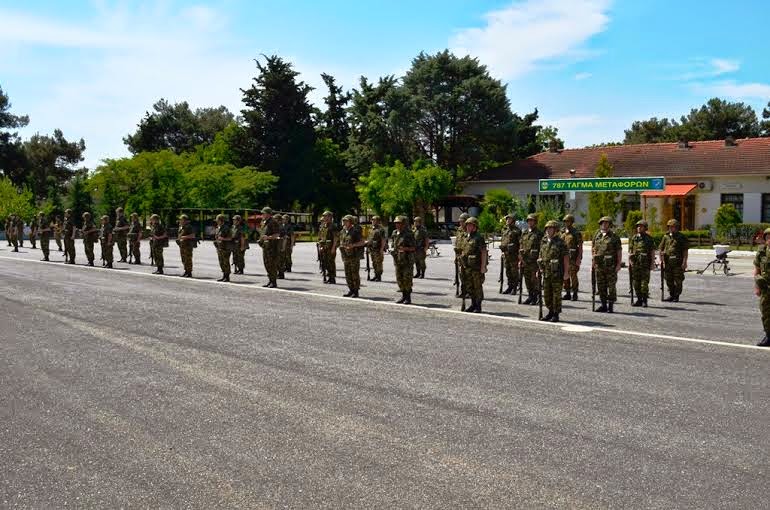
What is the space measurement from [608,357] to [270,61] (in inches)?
2607

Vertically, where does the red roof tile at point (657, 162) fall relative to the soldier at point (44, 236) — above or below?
above

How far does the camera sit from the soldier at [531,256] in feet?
57.7

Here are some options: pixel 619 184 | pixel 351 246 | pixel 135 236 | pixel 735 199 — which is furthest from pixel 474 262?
pixel 735 199

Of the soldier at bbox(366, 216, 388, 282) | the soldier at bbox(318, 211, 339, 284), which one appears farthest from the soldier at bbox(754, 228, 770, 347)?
the soldier at bbox(366, 216, 388, 282)

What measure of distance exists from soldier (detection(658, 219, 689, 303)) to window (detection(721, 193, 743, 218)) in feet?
124

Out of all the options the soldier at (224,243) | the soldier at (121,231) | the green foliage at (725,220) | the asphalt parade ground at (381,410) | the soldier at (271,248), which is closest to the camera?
the asphalt parade ground at (381,410)

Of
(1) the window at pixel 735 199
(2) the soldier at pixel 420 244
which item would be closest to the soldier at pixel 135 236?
(2) the soldier at pixel 420 244

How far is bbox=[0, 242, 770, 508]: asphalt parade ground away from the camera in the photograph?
600cm

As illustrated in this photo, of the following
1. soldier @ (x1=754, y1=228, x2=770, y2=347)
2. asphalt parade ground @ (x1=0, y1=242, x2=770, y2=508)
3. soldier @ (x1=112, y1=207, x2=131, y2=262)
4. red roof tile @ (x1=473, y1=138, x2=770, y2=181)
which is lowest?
asphalt parade ground @ (x1=0, y1=242, x2=770, y2=508)

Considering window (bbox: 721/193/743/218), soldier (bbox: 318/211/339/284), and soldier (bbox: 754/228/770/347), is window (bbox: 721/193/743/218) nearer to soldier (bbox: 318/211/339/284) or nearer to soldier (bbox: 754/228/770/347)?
soldier (bbox: 318/211/339/284)

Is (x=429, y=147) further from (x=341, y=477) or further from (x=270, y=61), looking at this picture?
(x=341, y=477)

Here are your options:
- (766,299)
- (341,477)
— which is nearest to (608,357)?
(766,299)

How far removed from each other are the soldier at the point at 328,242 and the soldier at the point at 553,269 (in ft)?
23.1

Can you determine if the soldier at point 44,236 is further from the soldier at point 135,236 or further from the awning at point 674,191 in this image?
the awning at point 674,191
